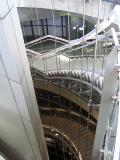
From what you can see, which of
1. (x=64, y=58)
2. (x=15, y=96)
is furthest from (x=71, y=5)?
(x=15, y=96)

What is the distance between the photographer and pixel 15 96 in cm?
252

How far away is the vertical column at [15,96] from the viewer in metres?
2.00

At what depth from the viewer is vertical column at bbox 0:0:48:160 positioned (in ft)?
6.55

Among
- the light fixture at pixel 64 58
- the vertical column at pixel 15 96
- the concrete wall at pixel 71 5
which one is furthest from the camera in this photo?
the concrete wall at pixel 71 5

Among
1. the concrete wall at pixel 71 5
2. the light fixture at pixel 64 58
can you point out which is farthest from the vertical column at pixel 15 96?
the concrete wall at pixel 71 5

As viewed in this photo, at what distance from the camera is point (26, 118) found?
2818 mm

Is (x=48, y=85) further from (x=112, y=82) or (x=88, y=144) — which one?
(x=112, y=82)

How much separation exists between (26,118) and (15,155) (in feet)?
3.12

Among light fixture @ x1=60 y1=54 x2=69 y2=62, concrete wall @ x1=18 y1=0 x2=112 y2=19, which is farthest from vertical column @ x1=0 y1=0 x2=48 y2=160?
concrete wall @ x1=18 y1=0 x2=112 y2=19

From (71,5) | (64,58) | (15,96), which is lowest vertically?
(64,58)

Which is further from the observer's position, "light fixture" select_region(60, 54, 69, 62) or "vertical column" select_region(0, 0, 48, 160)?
"light fixture" select_region(60, 54, 69, 62)

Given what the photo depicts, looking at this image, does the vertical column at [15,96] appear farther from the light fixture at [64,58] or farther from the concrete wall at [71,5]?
the concrete wall at [71,5]

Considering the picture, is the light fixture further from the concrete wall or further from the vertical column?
the vertical column

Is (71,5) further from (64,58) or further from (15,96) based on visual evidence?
(15,96)
